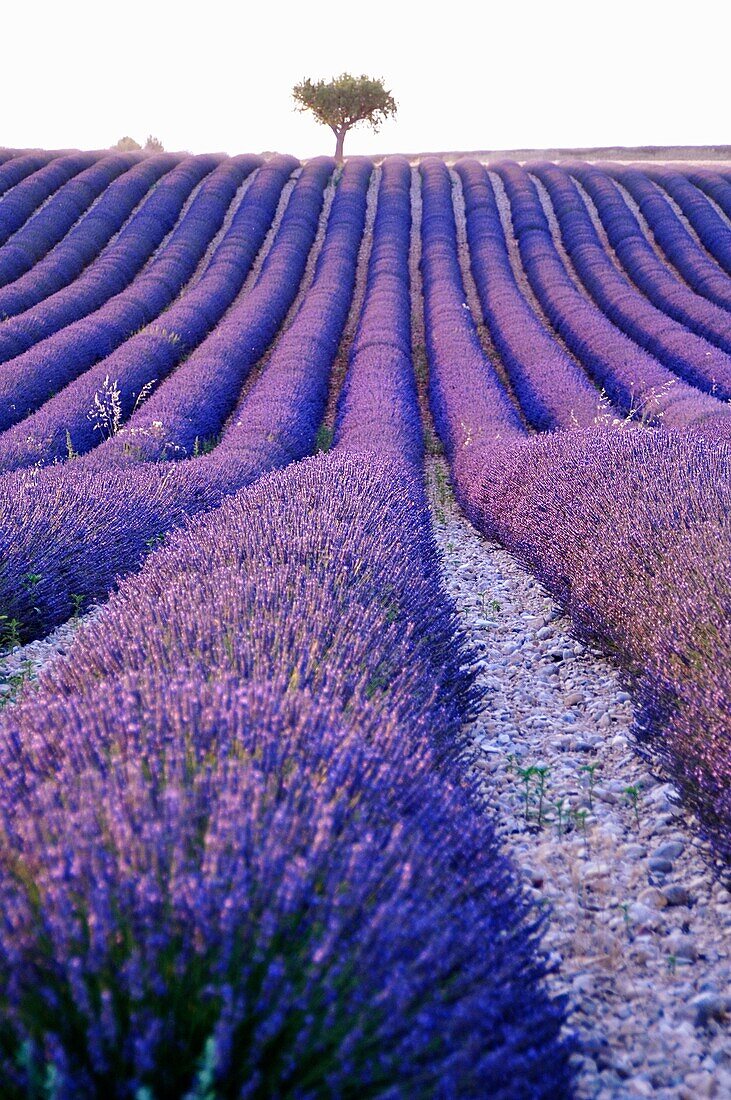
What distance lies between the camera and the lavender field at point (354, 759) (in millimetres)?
1262

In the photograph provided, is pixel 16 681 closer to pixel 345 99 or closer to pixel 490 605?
pixel 490 605

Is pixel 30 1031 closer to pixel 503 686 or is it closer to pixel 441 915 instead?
pixel 441 915

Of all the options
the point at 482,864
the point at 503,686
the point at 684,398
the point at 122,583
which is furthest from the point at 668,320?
the point at 482,864

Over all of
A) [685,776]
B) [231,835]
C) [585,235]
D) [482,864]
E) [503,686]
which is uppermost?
[585,235]

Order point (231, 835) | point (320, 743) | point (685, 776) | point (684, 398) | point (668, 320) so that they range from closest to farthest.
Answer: point (231, 835), point (320, 743), point (685, 776), point (684, 398), point (668, 320)

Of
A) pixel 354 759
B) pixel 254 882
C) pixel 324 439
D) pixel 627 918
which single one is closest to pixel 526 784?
pixel 627 918

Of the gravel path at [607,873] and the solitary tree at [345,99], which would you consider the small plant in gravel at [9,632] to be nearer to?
the gravel path at [607,873]

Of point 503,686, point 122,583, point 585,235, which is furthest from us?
point 585,235

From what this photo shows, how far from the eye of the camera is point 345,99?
97.0 ft

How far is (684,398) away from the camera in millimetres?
9219

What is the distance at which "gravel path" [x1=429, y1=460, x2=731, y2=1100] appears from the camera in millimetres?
1920

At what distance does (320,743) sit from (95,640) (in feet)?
3.87

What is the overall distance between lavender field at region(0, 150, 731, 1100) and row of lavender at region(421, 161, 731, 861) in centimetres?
2

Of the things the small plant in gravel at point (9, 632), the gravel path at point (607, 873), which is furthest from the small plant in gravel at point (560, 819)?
the small plant in gravel at point (9, 632)
